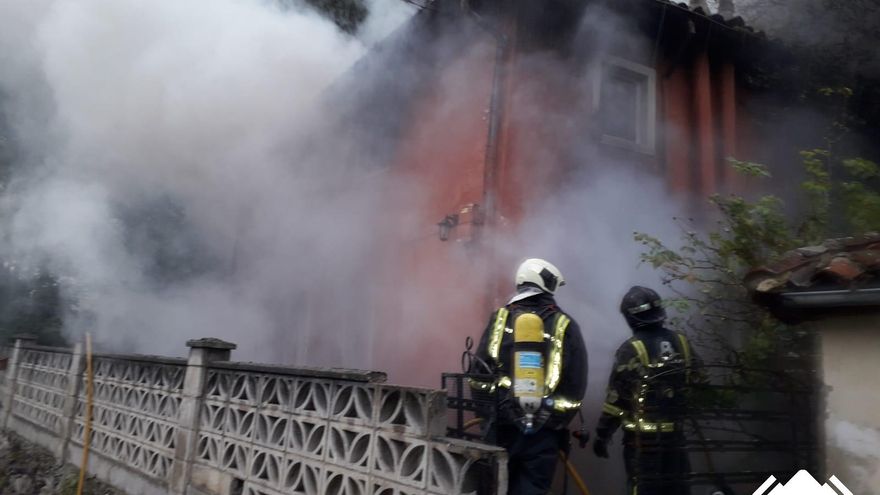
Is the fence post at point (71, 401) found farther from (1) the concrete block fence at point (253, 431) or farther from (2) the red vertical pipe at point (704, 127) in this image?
(2) the red vertical pipe at point (704, 127)

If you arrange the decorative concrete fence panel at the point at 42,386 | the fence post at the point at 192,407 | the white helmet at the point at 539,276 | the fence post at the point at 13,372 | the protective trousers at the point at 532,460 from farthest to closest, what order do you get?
1. the fence post at the point at 13,372
2. the decorative concrete fence panel at the point at 42,386
3. the fence post at the point at 192,407
4. the white helmet at the point at 539,276
5. the protective trousers at the point at 532,460

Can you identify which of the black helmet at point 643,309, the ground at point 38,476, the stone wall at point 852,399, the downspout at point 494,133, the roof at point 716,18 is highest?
the roof at point 716,18

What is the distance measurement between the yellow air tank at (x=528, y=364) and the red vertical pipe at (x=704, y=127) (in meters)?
5.15

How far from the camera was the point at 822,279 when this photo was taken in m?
3.10

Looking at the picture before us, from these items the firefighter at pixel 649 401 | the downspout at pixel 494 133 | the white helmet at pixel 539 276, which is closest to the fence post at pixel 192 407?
the downspout at pixel 494 133

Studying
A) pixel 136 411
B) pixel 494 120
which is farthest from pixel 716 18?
pixel 136 411

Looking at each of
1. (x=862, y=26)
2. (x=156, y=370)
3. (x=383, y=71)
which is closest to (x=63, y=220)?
(x=156, y=370)

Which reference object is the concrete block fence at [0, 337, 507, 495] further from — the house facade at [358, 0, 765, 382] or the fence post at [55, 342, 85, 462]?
the house facade at [358, 0, 765, 382]

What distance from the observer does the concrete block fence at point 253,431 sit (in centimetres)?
352

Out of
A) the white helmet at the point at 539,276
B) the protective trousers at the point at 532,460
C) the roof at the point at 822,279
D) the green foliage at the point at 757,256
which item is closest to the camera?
the roof at the point at 822,279

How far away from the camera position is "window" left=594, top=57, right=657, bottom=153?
759cm

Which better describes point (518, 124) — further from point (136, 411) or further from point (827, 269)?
point (136, 411)

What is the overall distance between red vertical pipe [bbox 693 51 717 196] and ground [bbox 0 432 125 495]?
7606 millimetres

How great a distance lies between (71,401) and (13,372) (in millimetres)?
3451
